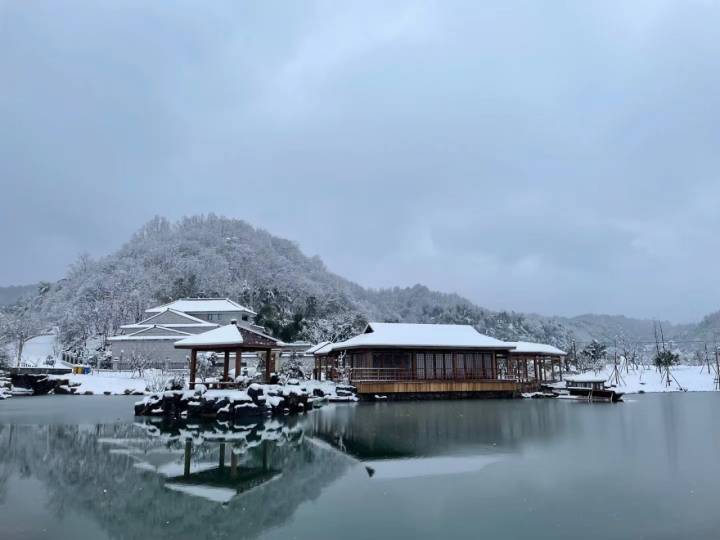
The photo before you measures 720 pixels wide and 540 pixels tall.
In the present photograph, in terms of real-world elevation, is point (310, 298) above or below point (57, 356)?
above

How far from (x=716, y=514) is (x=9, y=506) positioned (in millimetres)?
8551

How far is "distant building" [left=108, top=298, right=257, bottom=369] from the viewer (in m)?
41.3

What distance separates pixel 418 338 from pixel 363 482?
2067cm

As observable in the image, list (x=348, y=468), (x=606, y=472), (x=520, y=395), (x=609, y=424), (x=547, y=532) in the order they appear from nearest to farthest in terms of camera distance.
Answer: (x=547, y=532) → (x=606, y=472) → (x=348, y=468) → (x=609, y=424) → (x=520, y=395)

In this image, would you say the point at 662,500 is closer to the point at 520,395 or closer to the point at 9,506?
the point at 9,506

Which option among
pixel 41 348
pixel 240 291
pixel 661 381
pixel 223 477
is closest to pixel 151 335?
pixel 41 348

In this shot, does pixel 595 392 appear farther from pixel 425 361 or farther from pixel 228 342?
pixel 228 342

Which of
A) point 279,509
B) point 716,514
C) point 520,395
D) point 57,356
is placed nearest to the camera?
point 716,514

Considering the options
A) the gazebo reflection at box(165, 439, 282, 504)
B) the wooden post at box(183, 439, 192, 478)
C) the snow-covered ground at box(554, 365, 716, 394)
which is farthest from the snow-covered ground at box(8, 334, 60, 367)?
the snow-covered ground at box(554, 365, 716, 394)

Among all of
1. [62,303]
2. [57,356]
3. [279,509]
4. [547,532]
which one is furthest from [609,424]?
[62,303]

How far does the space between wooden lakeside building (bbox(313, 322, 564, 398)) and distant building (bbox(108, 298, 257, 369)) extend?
12597mm

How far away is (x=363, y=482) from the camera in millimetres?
7629

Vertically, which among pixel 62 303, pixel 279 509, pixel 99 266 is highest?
pixel 99 266

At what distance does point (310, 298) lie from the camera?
205 feet
